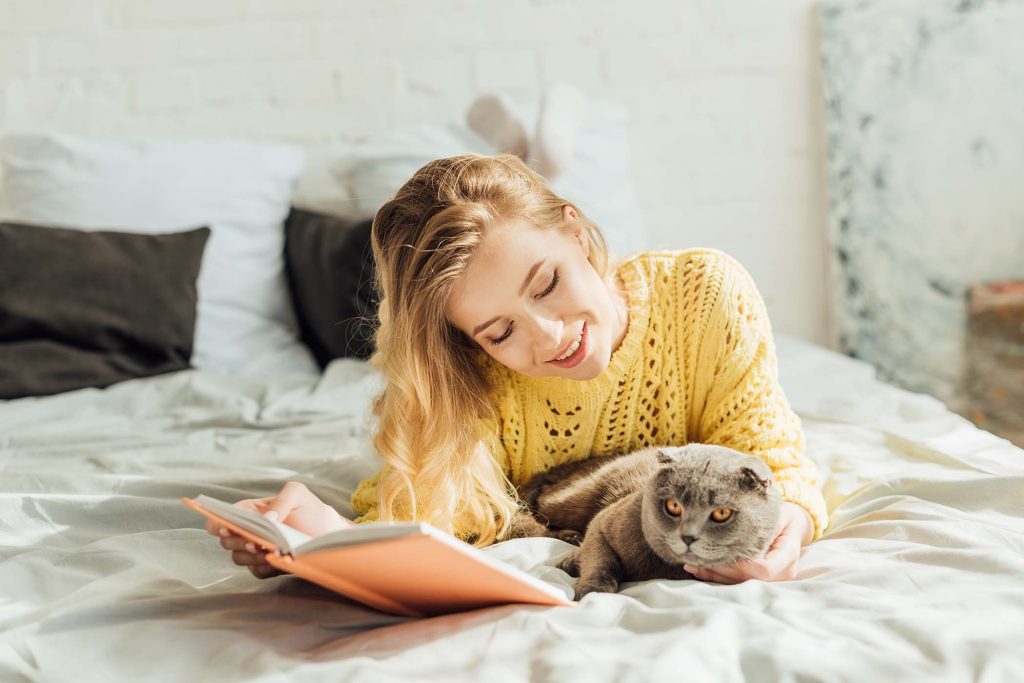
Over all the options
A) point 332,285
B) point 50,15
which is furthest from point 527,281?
point 50,15

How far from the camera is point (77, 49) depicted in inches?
104

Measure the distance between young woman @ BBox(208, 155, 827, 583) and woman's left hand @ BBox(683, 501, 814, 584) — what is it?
25mm

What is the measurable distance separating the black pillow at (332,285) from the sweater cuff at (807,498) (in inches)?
43.4

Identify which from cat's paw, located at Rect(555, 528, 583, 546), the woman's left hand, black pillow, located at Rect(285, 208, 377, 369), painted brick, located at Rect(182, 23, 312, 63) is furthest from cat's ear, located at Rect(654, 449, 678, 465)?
painted brick, located at Rect(182, 23, 312, 63)

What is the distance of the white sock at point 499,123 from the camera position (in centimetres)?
205

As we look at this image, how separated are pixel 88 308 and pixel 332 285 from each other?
0.50 metres

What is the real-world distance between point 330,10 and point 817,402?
1.71 meters

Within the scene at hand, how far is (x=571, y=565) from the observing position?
1.02 metres

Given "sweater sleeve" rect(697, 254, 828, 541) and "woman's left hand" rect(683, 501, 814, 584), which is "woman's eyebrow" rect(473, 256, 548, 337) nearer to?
"sweater sleeve" rect(697, 254, 828, 541)

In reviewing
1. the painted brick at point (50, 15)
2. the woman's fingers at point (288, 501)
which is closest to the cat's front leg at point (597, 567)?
the woman's fingers at point (288, 501)

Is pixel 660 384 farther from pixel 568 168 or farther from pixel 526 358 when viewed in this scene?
pixel 568 168

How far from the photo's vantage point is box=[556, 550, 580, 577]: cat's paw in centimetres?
102

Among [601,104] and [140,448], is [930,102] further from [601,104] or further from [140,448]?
[140,448]

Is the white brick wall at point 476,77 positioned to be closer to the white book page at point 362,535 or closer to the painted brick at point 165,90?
the painted brick at point 165,90
